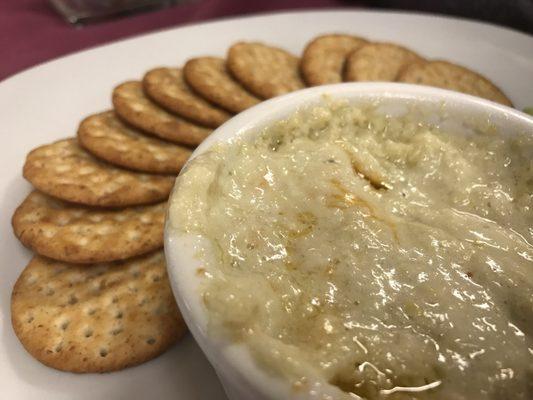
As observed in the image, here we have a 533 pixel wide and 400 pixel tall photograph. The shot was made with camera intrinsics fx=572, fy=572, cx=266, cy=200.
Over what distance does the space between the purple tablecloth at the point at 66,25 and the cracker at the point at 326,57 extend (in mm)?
742

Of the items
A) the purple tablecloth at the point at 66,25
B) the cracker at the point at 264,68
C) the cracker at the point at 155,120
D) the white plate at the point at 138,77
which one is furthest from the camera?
the purple tablecloth at the point at 66,25

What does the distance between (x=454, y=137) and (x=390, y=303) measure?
0.53m

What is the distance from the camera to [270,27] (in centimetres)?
232

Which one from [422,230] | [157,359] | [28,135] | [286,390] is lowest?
[157,359]

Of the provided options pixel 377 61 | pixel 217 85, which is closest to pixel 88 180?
pixel 217 85

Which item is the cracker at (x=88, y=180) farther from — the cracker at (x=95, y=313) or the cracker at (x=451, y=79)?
the cracker at (x=451, y=79)

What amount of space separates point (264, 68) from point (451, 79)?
25.9 inches

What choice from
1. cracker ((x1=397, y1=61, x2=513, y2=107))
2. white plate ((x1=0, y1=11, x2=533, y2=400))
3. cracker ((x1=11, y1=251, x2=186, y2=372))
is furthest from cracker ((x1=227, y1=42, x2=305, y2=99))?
cracker ((x1=11, y1=251, x2=186, y2=372))

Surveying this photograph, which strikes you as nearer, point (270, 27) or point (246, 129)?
point (246, 129)

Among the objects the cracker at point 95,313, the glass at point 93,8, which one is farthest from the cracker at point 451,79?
the glass at point 93,8

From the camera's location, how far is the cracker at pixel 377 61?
196cm

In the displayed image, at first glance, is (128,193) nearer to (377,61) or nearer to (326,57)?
(326,57)

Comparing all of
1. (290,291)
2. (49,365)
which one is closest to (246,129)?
(290,291)

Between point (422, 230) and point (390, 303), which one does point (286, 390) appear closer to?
point (390, 303)
